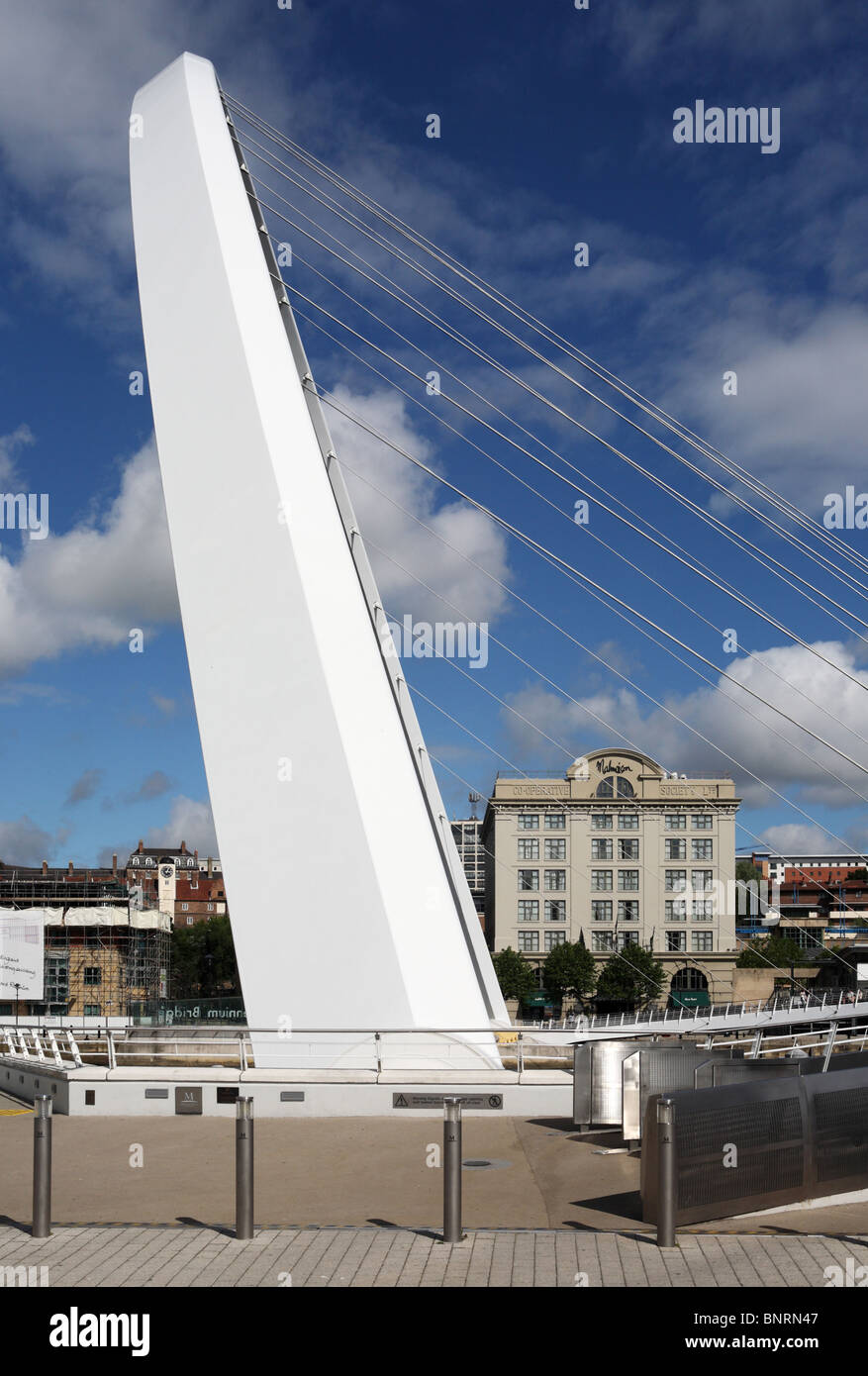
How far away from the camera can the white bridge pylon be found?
1178 cm

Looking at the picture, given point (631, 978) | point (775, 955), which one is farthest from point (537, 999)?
point (775, 955)

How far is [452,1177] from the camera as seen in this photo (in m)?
5.69

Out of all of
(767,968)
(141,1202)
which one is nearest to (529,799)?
(767,968)

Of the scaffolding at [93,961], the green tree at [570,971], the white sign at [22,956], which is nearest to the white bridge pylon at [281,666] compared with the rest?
the white sign at [22,956]

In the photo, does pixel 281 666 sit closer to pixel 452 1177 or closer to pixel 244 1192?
pixel 244 1192

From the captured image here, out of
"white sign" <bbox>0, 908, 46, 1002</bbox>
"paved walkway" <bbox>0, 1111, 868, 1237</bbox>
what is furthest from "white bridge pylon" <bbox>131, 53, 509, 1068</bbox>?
"white sign" <bbox>0, 908, 46, 1002</bbox>

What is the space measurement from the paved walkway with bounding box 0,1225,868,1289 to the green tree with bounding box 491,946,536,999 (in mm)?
61647

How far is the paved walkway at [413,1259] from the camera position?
Result: 5.01 metres

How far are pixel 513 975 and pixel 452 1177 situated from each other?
63.0m

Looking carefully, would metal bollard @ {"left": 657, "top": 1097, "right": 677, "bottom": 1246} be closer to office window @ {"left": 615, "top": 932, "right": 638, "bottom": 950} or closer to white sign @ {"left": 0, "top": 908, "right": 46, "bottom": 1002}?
white sign @ {"left": 0, "top": 908, "right": 46, "bottom": 1002}

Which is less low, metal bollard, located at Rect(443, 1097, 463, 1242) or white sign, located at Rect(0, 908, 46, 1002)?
metal bollard, located at Rect(443, 1097, 463, 1242)

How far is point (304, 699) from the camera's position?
39.7 ft

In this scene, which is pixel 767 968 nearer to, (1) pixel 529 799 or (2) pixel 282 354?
(1) pixel 529 799
